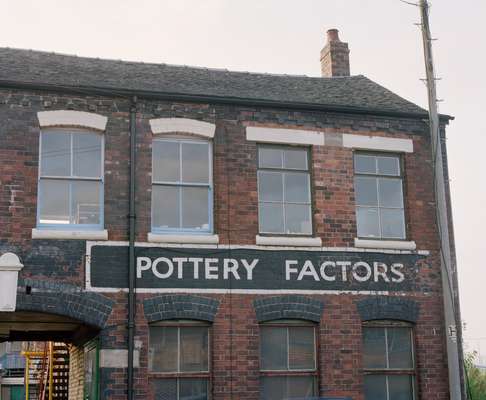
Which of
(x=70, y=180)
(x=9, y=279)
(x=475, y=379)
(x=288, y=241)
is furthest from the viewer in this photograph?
(x=475, y=379)

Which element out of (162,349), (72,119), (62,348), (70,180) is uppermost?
(72,119)

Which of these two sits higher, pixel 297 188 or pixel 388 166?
pixel 388 166

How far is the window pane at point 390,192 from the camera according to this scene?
15477 millimetres

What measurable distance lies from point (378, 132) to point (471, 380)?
34.0 feet

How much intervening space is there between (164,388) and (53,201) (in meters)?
3.75

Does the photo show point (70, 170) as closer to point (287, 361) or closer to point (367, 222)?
point (287, 361)

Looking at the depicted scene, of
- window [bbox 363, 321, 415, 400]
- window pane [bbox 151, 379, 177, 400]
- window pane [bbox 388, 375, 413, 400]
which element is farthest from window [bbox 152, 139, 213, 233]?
window pane [bbox 388, 375, 413, 400]

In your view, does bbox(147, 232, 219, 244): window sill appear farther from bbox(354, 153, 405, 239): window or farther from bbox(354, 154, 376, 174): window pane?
bbox(354, 154, 376, 174): window pane

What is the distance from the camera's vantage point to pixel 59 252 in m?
13.3

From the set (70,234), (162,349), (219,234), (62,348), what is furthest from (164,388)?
(62,348)

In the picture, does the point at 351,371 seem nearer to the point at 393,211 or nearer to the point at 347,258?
the point at 347,258

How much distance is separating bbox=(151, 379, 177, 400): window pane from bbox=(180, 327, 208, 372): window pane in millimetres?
309

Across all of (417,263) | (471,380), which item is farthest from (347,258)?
(471,380)

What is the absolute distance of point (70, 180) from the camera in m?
13.8
